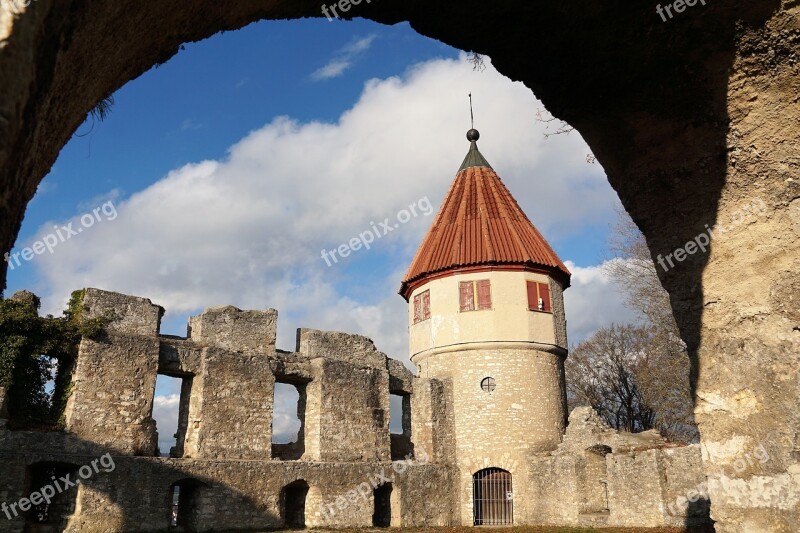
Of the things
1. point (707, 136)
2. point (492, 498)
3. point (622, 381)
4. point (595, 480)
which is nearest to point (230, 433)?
point (492, 498)

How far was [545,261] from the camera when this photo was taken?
22531mm

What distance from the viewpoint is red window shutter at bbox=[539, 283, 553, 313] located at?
73.4 feet

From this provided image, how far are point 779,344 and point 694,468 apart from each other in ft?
48.8

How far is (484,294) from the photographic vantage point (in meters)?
22.0

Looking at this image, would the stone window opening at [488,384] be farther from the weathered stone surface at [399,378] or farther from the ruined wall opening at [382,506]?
the ruined wall opening at [382,506]

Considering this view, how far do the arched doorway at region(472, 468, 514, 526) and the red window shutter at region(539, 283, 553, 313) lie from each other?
5.88 metres

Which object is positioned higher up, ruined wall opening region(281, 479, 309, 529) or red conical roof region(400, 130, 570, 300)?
red conical roof region(400, 130, 570, 300)

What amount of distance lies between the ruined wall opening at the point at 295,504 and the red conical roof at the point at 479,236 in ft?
29.5

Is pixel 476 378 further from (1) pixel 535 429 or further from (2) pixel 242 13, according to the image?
(2) pixel 242 13

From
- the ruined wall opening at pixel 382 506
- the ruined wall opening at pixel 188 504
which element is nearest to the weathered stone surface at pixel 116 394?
the ruined wall opening at pixel 188 504

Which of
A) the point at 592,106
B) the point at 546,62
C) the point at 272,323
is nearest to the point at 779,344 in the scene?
the point at 592,106

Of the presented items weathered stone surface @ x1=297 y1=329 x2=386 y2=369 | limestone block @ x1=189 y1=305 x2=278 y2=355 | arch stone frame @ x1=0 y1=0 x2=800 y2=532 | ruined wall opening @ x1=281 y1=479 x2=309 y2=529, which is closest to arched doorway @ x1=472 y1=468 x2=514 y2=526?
weathered stone surface @ x1=297 y1=329 x2=386 y2=369

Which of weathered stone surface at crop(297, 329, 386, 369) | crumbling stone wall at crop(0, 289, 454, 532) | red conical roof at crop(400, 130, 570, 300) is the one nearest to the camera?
crumbling stone wall at crop(0, 289, 454, 532)

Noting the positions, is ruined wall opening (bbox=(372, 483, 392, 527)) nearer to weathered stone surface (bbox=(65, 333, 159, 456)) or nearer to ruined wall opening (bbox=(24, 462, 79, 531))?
weathered stone surface (bbox=(65, 333, 159, 456))
